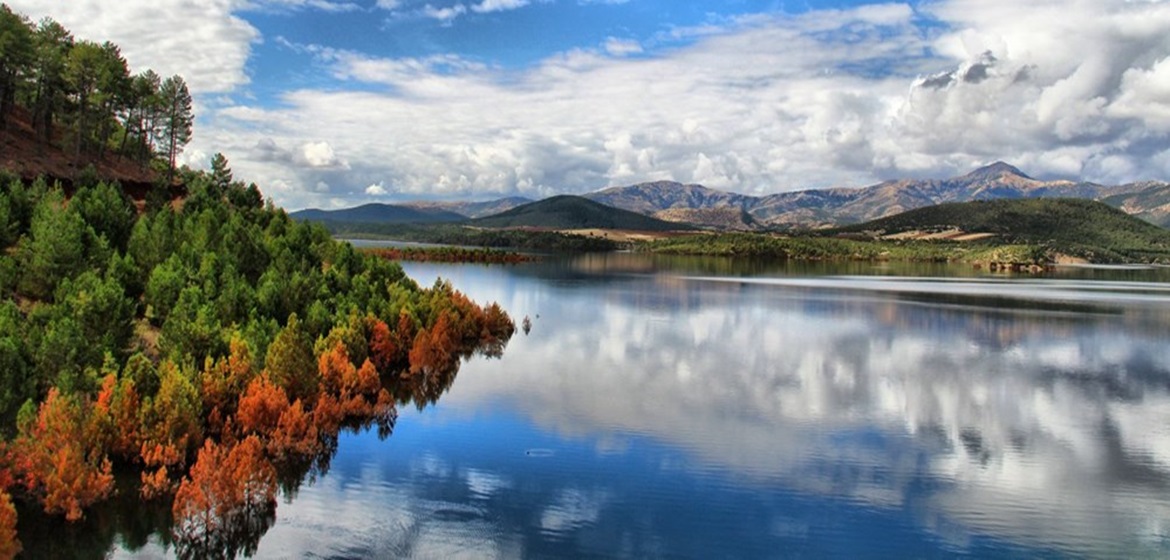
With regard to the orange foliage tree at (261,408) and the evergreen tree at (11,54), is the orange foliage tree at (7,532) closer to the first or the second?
the orange foliage tree at (261,408)

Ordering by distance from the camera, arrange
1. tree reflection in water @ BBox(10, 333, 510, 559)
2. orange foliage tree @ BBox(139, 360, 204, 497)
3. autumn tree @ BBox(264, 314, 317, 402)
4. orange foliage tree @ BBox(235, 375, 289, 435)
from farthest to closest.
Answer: autumn tree @ BBox(264, 314, 317, 402) → orange foliage tree @ BBox(235, 375, 289, 435) → orange foliage tree @ BBox(139, 360, 204, 497) → tree reflection in water @ BBox(10, 333, 510, 559)

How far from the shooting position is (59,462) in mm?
28203

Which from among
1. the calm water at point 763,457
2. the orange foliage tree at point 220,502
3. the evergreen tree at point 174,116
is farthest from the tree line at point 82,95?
the orange foliage tree at point 220,502

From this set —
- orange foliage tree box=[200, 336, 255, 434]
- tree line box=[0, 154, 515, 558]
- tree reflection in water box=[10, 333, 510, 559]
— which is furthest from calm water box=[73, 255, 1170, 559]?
orange foliage tree box=[200, 336, 255, 434]

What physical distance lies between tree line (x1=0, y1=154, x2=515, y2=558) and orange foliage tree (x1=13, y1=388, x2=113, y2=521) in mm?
67

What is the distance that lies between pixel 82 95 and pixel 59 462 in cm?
9601

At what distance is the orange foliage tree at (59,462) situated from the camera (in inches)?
1095

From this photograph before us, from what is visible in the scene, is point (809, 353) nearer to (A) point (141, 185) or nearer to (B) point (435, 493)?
(B) point (435, 493)

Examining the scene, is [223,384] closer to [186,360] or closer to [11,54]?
[186,360]

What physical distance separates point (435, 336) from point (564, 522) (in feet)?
119

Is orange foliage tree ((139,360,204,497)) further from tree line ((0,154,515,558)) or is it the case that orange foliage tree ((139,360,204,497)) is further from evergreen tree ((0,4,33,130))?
evergreen tree ((0,4,33,130))

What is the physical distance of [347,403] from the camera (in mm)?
43500

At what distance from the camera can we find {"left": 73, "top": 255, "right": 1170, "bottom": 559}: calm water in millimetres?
28484

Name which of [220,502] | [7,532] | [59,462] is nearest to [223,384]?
[59,462]
